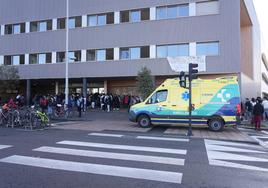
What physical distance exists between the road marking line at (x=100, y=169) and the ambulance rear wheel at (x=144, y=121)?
29.3 feet

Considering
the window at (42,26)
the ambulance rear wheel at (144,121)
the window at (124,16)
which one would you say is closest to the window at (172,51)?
the window at (124,16)

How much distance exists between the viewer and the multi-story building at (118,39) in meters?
25.6

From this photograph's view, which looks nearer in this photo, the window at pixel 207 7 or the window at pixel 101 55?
the window at pixel 207 7

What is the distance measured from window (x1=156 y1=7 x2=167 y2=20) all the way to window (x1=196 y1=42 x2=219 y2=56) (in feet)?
14.2

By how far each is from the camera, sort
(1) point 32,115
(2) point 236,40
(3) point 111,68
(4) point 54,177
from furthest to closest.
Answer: (3) point 111,68, (2) point 236,40, (1) point 32,115, (4) point 54,177

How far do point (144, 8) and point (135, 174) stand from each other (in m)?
24.2

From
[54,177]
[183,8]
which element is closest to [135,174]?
[54,177]

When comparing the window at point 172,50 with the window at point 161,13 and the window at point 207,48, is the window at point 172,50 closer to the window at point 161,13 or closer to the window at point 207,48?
the window at point 207,48

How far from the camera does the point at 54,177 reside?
19.8ft

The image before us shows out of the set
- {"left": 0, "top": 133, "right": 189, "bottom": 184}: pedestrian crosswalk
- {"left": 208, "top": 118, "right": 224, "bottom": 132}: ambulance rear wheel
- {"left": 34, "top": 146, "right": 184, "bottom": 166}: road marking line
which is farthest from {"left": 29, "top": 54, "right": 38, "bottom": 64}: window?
{"left": 34, "top": 146, "right": 184, "bottom": 166}: road marking line

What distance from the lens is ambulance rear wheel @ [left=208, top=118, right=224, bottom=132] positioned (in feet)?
49.9

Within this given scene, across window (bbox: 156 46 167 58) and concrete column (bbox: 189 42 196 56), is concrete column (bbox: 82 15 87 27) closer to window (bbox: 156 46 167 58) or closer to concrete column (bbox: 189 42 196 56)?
window (bbox: 156 46 167 58)

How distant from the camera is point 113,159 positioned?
7.74 metres

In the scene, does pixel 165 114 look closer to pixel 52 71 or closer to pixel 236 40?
pixel 236 40
